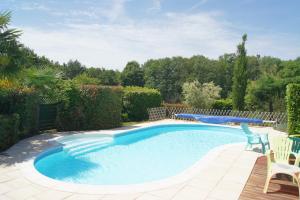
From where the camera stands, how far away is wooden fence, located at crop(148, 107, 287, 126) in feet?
63.5

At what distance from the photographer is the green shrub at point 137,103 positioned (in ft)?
66.2

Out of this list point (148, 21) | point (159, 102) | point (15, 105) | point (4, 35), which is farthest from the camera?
point (159, 102)

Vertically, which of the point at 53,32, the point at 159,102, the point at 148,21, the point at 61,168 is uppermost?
the point at 148,21

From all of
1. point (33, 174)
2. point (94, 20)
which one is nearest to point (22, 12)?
point (94, 20)

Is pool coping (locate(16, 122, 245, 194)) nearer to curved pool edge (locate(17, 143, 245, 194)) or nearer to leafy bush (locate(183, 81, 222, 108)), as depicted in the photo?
curved pool edge (locate(17, 143, 245, 194))

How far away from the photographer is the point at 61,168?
932 cm

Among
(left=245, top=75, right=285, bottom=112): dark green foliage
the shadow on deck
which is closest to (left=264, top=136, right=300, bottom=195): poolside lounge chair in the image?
the shadow on deck

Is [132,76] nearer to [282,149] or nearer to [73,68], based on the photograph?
[73,68]

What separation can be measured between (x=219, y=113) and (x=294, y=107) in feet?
43.8

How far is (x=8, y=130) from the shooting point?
32.4 ft

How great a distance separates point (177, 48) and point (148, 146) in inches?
698

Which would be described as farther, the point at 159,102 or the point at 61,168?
the point at 159,102

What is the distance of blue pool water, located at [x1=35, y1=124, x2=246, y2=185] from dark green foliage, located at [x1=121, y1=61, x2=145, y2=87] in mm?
40445

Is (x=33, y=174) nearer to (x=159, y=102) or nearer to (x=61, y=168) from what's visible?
(x=61, y=168)
